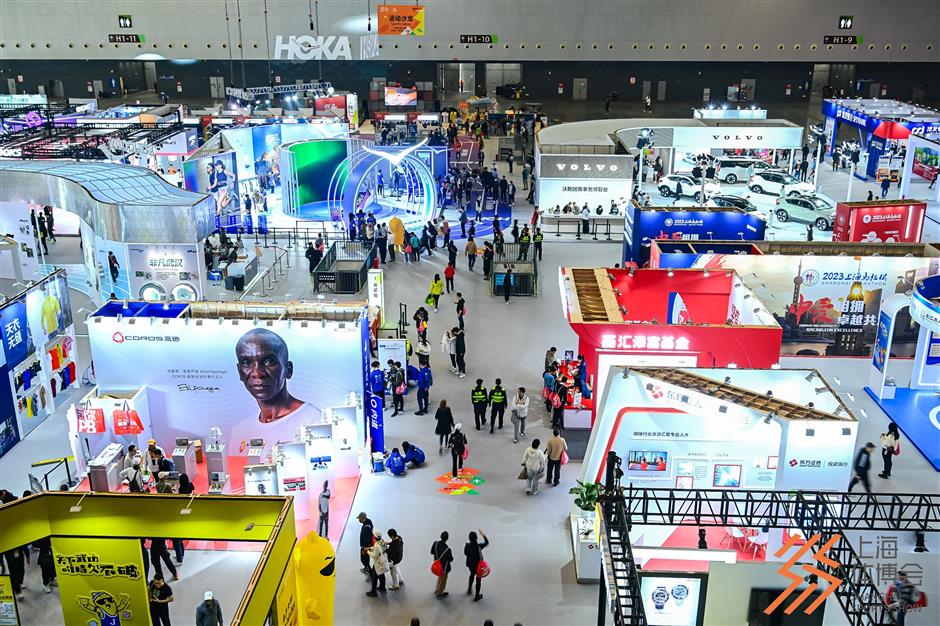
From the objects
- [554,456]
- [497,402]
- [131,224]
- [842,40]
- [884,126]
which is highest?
[842,40]

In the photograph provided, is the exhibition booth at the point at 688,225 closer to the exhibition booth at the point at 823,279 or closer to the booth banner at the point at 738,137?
the exhibition booth at the point at 823,279

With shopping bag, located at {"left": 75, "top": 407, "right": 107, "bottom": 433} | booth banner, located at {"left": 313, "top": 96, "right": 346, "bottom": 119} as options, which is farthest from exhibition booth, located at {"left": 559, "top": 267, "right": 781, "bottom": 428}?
booth banner, located at {"left": 313, "top": 96, "right": 346, "bottom": 119}

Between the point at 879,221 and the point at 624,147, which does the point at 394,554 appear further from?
the point at 624,147

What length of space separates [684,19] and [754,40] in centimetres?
403

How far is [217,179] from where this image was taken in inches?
1091

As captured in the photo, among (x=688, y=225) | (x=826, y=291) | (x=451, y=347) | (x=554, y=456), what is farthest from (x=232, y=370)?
(x=688, y=225)

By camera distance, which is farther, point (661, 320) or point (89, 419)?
point (661, 320)

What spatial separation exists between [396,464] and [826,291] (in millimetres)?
10051

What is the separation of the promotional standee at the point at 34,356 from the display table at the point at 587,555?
9.42 metres

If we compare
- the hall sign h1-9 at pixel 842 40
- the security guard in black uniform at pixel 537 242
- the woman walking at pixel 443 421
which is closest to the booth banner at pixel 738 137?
the security guard in black uniform at pixel 537 242

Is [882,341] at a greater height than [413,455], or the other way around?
[882,341]

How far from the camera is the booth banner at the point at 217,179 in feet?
87.8

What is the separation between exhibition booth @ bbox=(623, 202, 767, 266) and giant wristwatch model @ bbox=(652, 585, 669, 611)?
13.5 m

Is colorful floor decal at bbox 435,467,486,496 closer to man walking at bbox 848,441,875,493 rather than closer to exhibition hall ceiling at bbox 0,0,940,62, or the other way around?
man walking at bbox 848,441,875,493
